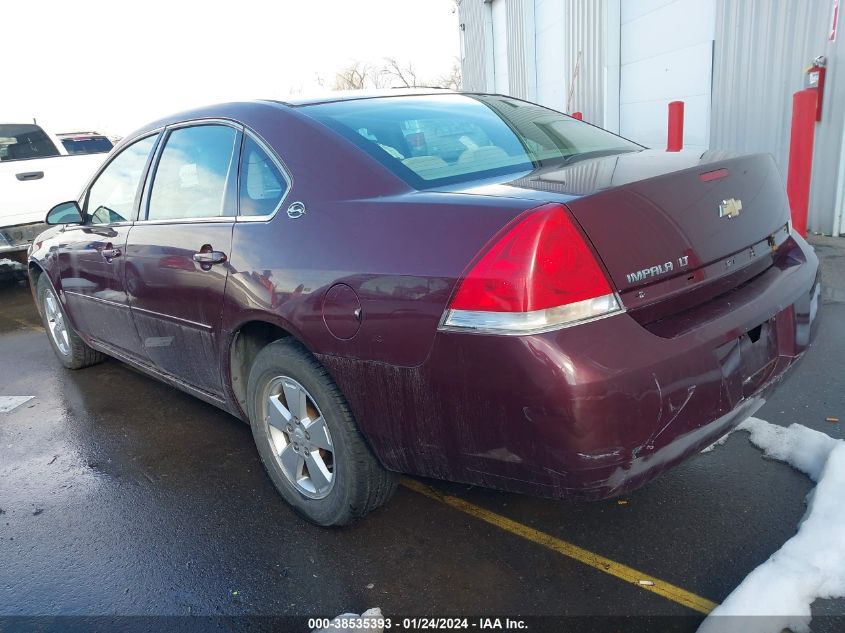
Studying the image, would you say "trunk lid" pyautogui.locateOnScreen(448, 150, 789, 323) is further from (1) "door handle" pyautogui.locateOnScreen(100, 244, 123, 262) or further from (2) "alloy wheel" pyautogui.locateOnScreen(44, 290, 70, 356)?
(2) "alloy wheel" pyautogui.locateOnScreen(44, 290, 70, 356)

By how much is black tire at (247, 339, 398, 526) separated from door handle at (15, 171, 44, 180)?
277 inches

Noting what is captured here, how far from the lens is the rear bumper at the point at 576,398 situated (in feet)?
5.99

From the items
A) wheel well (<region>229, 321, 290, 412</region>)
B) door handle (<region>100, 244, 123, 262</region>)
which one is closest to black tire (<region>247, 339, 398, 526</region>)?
wheel well (<region>229, 321, 290, 412</region>)

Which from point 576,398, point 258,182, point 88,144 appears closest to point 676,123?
point 258,182

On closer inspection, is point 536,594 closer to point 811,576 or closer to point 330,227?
point 811,576

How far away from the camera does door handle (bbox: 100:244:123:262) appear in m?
3.61

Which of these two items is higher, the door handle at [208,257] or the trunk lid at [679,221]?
the trunk lid at [679,221]

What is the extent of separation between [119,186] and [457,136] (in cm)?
220

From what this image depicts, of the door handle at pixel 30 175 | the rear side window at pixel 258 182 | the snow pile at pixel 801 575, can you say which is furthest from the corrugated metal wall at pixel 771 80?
the door handle at pixel 30 175

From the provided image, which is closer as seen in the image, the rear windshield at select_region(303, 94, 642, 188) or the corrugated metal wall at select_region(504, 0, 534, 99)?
the rear windshield at select_region(303, 94, 642, 188)

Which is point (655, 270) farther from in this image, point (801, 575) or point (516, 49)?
point (516, 49)

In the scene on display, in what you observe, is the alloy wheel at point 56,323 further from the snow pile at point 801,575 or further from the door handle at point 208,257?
the snow pile at point 801,575

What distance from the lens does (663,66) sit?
31.3 ft

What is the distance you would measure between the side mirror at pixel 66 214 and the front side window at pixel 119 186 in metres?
0.06
